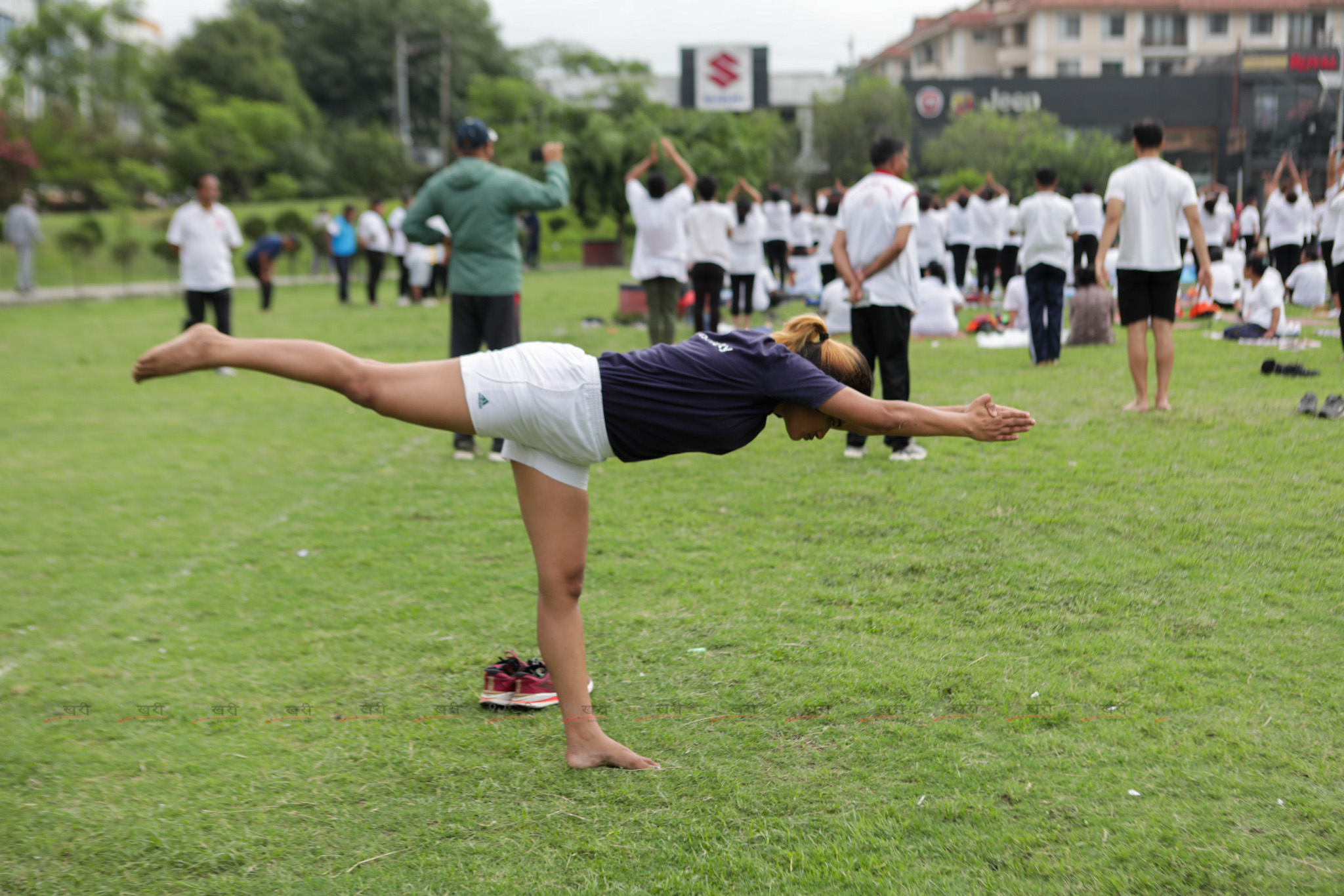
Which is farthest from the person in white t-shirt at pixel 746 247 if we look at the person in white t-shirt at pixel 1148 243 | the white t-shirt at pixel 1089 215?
the person in white t-shirt at pixel 1148 243

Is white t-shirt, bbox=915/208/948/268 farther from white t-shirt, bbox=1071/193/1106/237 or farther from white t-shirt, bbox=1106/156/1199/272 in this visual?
white t-shirt, bbox=1106/156/1199/272

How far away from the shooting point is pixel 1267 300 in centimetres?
1221

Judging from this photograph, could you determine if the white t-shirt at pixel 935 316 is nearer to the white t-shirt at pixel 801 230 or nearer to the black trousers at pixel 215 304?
the white t-shirt at pixel 801 230

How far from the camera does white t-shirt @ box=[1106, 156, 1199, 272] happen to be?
848 cm

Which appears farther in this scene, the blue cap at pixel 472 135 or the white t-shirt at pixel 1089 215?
the white t-shirt at pixel 1089 215

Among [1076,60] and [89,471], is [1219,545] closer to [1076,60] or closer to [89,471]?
[89,471]

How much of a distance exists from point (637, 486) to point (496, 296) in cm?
180

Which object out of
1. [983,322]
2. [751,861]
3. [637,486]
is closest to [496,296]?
[637,486]

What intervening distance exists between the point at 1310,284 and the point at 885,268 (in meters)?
9.43

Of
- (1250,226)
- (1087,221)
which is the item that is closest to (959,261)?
(1087,221)

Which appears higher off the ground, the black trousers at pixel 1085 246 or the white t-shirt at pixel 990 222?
the white t-shirt at pixel 990 222

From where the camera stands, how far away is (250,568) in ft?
19.9

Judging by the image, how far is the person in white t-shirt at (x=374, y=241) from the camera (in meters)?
22.1

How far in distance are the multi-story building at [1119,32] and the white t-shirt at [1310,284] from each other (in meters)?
52.7
